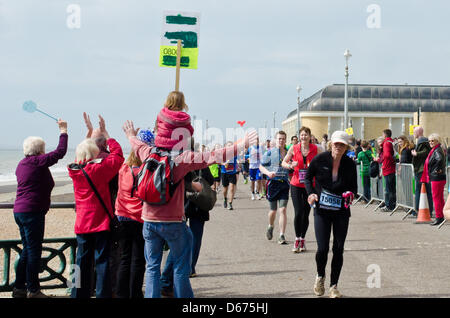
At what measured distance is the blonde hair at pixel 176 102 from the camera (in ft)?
15.4

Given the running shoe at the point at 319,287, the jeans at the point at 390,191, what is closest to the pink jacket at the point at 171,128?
the running shoe at the point at 319,287

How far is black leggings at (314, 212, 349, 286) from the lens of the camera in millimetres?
6082

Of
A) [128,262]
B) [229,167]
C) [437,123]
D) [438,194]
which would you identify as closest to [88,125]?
[128,262]

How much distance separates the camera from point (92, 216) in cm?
539

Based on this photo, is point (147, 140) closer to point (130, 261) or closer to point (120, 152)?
point (120, 152)

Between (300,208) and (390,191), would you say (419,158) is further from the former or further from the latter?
(300,208)

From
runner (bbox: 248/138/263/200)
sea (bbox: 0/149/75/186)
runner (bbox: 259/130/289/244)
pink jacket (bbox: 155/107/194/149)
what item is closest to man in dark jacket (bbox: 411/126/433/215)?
runner (bbox: 259/130/289/244)

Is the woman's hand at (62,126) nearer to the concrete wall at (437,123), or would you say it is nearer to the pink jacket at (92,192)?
the pink jacket at (92,192)

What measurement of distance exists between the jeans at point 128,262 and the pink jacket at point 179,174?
84cm

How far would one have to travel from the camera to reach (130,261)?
5.51 m

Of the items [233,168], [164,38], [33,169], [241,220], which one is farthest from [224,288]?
[233,168]

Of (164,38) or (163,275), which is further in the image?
(164,38)

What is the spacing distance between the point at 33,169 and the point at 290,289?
303 centimetres

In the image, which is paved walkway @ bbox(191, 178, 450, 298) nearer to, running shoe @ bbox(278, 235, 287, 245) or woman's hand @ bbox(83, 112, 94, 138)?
running shoe @ bbox(278, 235, 287, 245)
